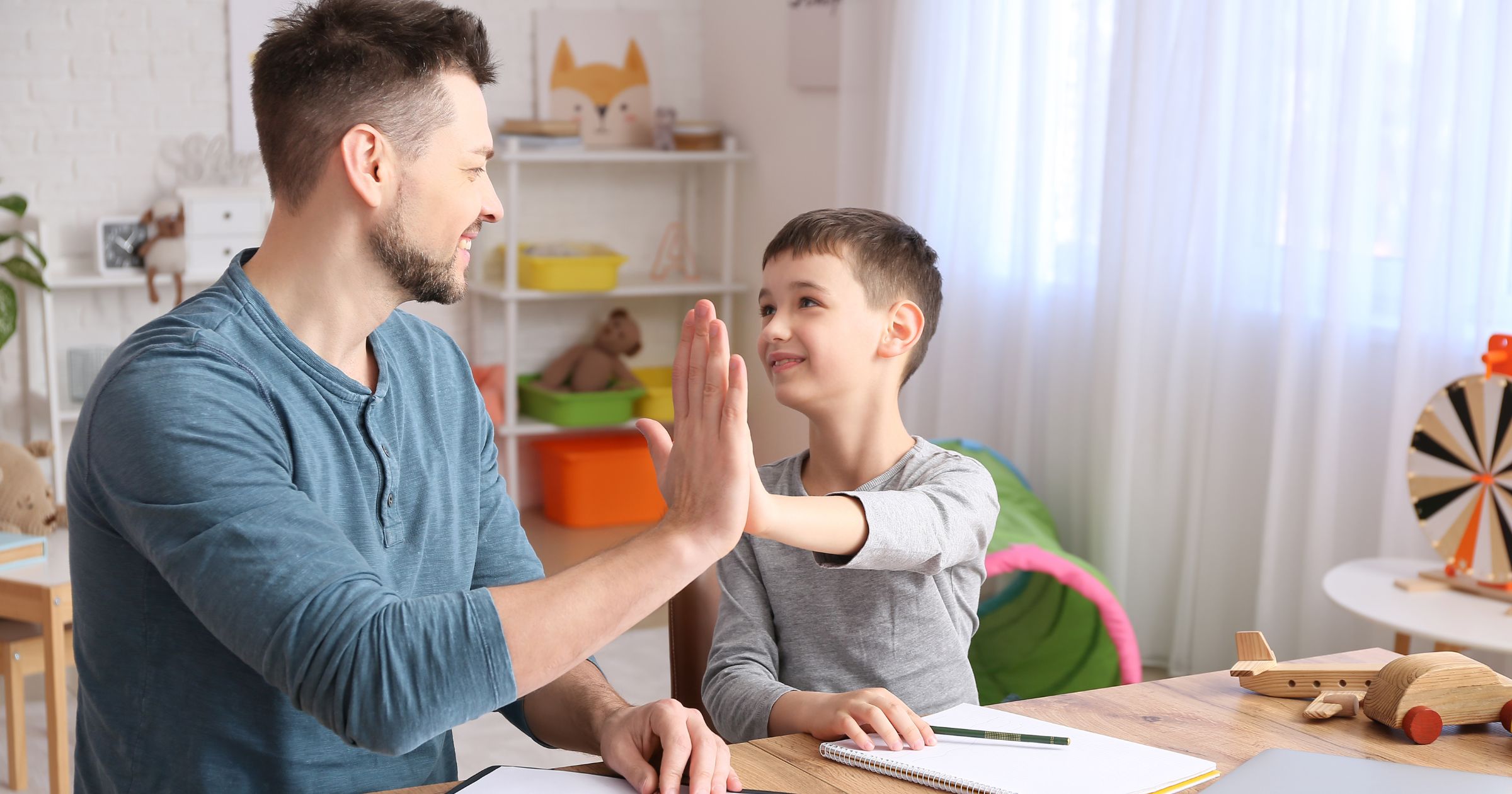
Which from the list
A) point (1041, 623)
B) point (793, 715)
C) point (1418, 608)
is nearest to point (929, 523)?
point (793, 715)

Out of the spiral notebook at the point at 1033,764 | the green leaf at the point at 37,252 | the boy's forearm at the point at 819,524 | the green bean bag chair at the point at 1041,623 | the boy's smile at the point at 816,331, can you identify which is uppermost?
the boy's smile at the point at 816,331

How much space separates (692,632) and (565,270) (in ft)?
10.3

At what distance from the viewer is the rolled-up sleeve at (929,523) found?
4.45ft

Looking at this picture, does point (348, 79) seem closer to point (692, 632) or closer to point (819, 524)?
point (819, 524)

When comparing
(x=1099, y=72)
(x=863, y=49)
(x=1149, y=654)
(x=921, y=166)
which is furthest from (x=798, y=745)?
(x=863, y=49)

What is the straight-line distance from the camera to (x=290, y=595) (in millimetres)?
1014

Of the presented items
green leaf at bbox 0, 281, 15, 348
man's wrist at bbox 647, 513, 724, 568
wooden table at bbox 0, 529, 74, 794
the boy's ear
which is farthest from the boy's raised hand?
green leaf at bbox 0, 281, 15, 348

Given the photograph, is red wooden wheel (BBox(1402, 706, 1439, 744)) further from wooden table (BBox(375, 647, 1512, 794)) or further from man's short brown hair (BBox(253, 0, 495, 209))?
man's short brown hair (BBox(253, 0, 495, 209))

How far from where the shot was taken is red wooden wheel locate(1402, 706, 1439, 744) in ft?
3.97

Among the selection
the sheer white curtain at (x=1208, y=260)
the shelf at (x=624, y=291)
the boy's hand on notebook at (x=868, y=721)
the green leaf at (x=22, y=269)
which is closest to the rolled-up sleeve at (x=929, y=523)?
the boy's hand on notebook at (x=868, y=721)

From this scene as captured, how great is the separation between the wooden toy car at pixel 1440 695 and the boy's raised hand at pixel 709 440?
0.62 metres

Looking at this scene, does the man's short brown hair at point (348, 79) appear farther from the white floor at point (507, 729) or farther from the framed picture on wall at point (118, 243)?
the framed picture on wall at point (118, 243)

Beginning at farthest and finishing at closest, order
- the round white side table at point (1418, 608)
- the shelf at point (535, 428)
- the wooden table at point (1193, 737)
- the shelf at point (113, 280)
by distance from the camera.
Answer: the shelf at point (535, 428) < the shelf at point (113, 280) < the round white side table at point (1418, 608) < the wooden table at point (1193, 737)

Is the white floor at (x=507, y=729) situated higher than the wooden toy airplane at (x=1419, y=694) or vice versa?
the wooden toy airplane at (x=1419, y=694)
